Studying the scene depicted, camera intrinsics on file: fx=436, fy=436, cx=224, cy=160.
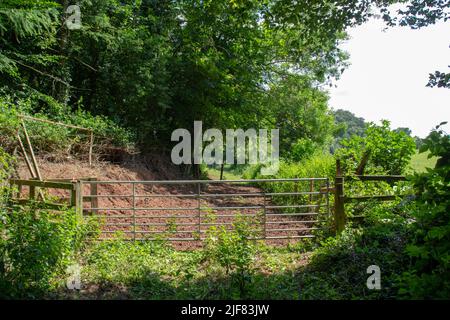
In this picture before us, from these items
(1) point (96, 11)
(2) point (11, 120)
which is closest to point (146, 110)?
(1) point (96, 11)

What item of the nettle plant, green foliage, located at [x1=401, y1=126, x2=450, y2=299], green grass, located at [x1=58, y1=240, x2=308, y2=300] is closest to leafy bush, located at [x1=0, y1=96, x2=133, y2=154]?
green grass, located at [x1=58, y1=240, x2=308, y2=300]

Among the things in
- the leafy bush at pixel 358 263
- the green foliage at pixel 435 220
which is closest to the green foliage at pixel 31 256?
the leafy bush at pixel 358 263

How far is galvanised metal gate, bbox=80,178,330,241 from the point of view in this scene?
30.4 feet

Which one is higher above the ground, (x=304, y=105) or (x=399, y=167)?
(x=304, y=105)

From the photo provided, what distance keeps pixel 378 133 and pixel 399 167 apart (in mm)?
1250

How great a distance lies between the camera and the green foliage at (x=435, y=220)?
420cm

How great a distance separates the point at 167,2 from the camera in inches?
844

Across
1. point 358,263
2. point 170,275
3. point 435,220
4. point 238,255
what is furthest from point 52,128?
point 435,220

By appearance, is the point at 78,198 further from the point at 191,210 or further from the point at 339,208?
the point at 339,208

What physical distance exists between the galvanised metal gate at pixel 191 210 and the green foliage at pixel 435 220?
11.3ft

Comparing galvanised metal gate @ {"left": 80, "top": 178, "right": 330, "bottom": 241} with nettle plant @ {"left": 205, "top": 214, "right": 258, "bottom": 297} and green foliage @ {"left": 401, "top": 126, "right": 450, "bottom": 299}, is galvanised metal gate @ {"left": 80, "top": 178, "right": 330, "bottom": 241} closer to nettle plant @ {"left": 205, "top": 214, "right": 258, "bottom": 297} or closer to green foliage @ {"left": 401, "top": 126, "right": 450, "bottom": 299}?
nettle plant @ {"left": 205, "top": 214, "right": 258, "bottom": 297}

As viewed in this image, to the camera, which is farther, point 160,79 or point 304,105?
point 304,105
